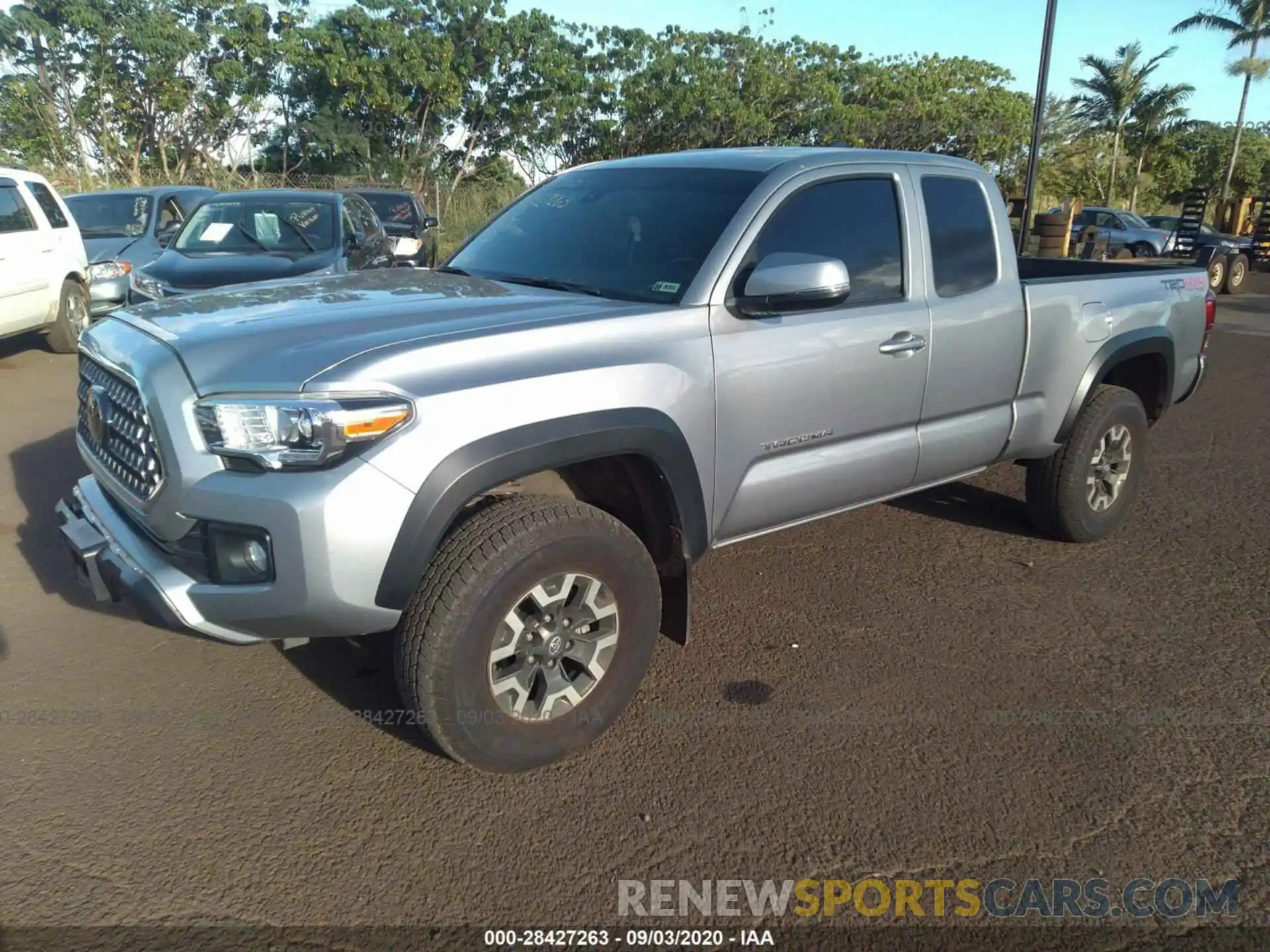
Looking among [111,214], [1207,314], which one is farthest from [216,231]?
[1207,314]

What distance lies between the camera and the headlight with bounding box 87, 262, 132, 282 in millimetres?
10227

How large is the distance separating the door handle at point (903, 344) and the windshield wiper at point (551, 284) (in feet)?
3.61

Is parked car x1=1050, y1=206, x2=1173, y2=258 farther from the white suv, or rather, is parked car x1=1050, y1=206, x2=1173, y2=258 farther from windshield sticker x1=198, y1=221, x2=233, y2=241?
the white suv

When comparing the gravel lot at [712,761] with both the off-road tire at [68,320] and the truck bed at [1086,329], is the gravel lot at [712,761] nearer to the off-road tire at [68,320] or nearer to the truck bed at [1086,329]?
the truck bed at [1086,329]

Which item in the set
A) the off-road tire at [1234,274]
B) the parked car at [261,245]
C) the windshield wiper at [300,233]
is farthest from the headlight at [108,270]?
the off-road tire at [1234,274]

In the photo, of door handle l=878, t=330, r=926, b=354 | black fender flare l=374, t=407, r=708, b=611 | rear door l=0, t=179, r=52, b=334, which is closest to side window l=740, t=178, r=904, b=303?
door handle l=878, t=330, r=926, b=354

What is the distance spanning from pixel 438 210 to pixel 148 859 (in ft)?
76.7

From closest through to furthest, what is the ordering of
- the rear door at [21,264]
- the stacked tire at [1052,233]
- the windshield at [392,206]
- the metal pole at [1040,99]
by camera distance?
the rear door at [21,264], the metal pole at [1040,99], the stacked tire at [1052,233], the windshield at [392,206]

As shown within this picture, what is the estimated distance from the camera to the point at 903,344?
148 inches

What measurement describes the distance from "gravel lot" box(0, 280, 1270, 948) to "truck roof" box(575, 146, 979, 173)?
185 cm

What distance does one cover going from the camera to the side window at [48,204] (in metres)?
9.42

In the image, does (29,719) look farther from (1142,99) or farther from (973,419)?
(1142,99)

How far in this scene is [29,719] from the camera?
3285 mm

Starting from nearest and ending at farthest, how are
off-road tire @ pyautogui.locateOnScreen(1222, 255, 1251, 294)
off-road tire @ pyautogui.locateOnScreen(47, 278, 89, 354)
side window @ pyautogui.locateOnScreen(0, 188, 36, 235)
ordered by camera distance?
side window @ pyautogui.locateOnScreen(0, 188, 36, 235) < off-road tire @ pyautogui.locateOnScreen(47, 278, 89, 354) < off-road tire @ pyautogui.locateOnScreen(1222, 255, 1251, 294)
